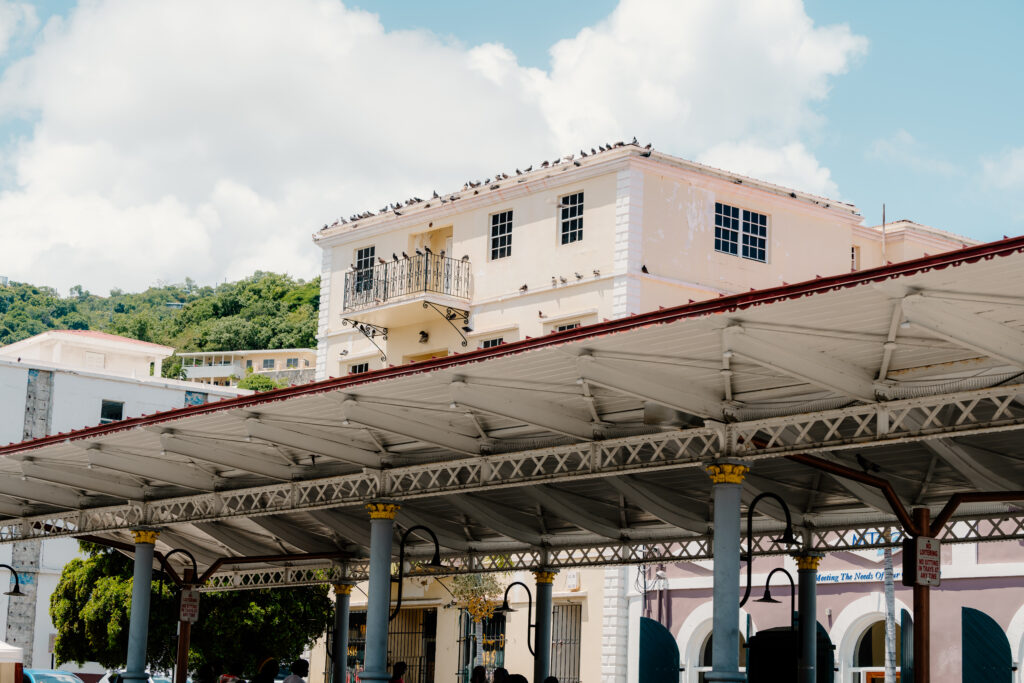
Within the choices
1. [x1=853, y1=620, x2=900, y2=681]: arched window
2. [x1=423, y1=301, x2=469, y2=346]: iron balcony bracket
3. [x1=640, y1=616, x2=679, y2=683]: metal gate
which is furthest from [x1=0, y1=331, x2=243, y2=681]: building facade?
[x1=853, y1=620, x2=900, y2=681]: arched window

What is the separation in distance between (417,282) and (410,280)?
0.31 metres

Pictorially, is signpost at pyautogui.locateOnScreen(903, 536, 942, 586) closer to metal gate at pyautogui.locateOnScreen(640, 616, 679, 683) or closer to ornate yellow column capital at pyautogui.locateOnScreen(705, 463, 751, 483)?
ornate yellow column capital at pyautogui.locateOnScreen(705, 463, 751, 483)

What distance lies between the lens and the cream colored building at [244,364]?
378 feet

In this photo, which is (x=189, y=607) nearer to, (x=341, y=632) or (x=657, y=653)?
(x=341, y=632)

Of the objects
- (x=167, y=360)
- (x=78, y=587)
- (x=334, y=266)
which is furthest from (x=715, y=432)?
(x=167, y=360)

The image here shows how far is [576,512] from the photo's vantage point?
79.7 ft

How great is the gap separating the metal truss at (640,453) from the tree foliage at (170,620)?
8995 mm

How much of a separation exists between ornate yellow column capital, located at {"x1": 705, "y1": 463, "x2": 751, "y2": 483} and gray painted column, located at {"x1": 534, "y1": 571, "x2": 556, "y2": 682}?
34.2ft

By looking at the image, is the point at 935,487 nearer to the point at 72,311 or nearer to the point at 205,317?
the point at 205,317

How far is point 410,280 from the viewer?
43.9 meters

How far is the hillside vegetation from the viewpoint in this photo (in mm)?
124688

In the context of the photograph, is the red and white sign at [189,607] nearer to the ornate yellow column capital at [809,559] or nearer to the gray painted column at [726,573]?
the ornate yellow column capital at [809,559]

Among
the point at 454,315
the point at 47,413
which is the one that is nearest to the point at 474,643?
the point at 454,315

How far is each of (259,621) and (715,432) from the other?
2114cm
